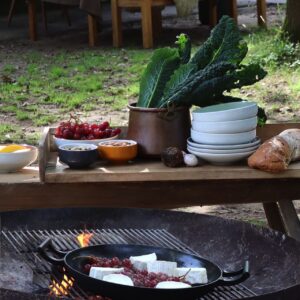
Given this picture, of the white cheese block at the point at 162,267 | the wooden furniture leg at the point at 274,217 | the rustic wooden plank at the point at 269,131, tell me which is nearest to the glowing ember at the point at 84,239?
the white cheese block at the point at 162,267

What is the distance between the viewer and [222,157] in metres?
3.78

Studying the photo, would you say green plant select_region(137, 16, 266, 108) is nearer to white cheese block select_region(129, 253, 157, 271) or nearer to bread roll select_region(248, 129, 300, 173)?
bread roll select_region(248, 129, 300, 173)

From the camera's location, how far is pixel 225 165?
382cm

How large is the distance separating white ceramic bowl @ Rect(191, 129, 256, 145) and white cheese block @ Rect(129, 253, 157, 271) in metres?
1.08

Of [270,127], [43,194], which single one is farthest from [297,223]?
[43,194]

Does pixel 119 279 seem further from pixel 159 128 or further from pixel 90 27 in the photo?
pixel 90 27

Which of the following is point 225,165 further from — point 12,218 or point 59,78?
point 59,78

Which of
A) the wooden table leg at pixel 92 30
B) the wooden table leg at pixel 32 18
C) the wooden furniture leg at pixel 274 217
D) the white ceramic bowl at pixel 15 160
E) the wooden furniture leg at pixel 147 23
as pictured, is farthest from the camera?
the wooden table leg at pixel 32 18

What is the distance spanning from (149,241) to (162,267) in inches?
19.0

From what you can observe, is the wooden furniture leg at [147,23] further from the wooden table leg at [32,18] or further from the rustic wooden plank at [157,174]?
the rustic wooden plank at [157,174]

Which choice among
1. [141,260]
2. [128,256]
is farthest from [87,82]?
[141,260]

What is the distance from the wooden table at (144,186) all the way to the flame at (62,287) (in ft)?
3.21

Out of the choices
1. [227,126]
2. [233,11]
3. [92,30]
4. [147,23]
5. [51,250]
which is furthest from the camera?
[233,11]

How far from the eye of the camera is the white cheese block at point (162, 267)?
8.83 feet
